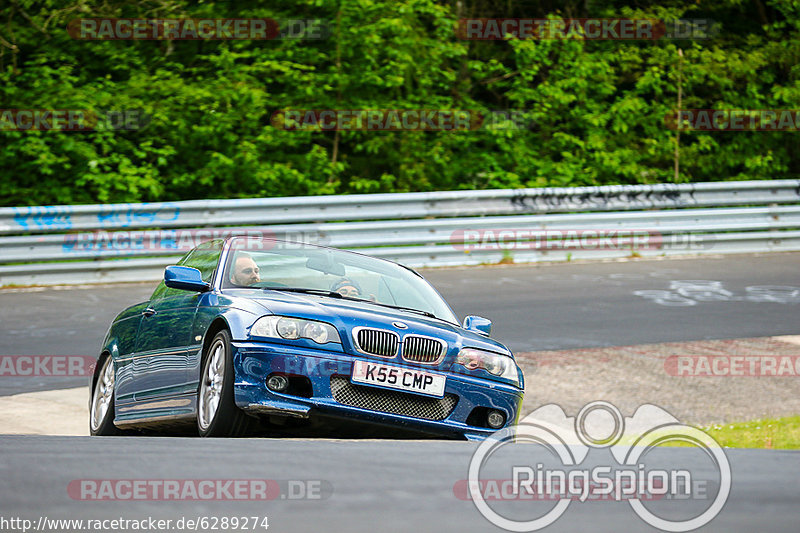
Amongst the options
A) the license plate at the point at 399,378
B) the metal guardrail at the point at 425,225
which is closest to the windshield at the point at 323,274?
the license plate at the point at 399,378

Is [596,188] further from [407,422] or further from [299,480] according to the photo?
[299,480]

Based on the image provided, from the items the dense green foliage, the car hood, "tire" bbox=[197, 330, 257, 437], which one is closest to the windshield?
the car hood

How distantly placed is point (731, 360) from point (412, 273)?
3586 mm

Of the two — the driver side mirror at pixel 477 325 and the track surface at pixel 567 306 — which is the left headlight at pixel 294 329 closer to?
the driver side mirror at pixel 477 325

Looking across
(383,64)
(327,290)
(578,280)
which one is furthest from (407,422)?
(383,64)

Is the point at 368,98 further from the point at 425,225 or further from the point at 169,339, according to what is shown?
the point at 169,339

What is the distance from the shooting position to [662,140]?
20078 millimetres

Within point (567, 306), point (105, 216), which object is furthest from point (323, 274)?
point (105, 216)

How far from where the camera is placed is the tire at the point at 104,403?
787cm

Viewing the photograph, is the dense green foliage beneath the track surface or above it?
above

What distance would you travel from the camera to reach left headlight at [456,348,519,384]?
6609mm

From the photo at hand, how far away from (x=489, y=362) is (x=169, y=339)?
1976mm

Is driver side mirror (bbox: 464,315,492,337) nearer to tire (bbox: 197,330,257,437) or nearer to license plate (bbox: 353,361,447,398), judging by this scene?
license plate (bbox: 353,361,447,398)

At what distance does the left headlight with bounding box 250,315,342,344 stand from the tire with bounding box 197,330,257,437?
0.20 meters
